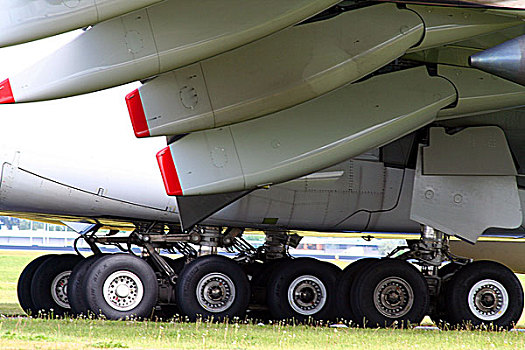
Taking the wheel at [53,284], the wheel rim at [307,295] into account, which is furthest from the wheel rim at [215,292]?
the wheel at [53,284]

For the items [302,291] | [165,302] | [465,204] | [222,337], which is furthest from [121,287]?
[465,204]

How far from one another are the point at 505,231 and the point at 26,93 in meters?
8.46

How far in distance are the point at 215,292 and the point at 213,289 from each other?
5cm

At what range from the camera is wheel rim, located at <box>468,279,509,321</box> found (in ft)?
37.1

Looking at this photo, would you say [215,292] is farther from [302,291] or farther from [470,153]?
[470,153]

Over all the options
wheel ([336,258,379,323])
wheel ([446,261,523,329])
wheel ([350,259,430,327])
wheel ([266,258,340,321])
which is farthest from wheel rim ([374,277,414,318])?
wheel ([266,258,340,321])

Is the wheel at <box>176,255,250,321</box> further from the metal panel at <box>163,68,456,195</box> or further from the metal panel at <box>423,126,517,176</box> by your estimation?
the metal panel at <box>423,126,517,176</box>

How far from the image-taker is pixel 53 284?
1312cm

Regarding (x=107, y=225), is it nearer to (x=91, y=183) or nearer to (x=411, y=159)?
(x=91, y=183)

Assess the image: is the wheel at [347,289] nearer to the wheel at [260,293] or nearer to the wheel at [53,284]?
the wheel at [260,293]

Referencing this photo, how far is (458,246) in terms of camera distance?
15.3 meters

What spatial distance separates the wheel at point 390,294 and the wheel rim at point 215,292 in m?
1.69

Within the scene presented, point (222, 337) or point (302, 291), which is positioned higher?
point (302, 291)

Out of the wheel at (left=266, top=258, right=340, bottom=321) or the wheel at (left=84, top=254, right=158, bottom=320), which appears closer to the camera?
the wheel at (left=84, top=254, right=158, bottom=320)
